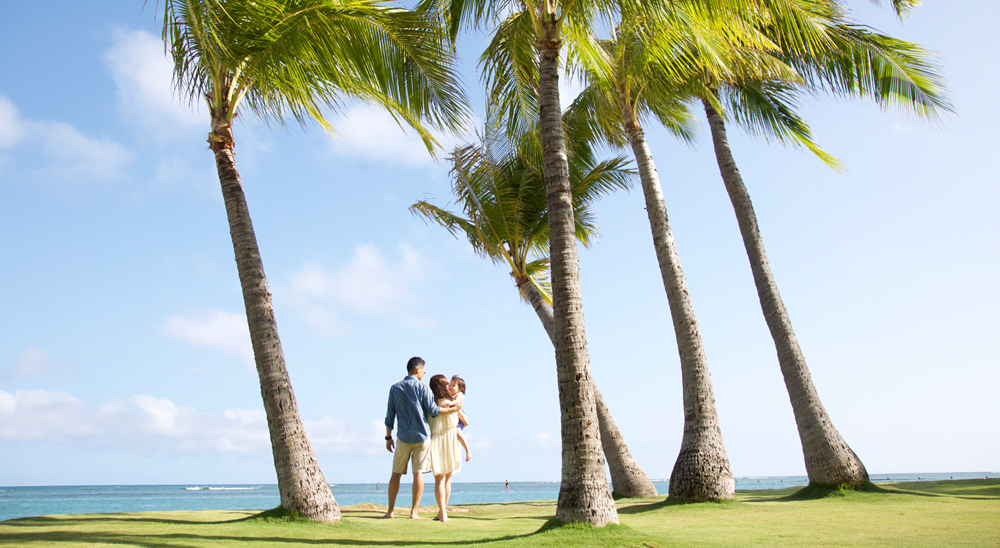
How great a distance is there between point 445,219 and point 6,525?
10.0 m

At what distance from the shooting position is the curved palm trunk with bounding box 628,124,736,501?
814cm

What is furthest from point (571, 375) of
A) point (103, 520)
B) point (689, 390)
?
point (103, 520)

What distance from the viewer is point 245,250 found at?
6.79m

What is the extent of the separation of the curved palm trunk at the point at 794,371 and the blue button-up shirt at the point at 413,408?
6.19m

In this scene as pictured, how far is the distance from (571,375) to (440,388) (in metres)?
1.95

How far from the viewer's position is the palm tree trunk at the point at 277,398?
6.09 m

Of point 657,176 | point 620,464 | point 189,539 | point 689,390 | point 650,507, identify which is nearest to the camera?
point 189,539

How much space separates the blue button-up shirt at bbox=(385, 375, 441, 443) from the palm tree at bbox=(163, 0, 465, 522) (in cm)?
100

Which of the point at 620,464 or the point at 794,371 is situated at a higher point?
the point at 794,371

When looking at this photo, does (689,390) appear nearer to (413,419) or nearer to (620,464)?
(620,464)

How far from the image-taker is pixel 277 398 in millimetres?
6344

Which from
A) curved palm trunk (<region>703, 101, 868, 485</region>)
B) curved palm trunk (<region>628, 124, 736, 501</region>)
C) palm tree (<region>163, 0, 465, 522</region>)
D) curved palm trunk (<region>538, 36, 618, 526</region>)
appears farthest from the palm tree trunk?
curved palm trunk (<region>703, 101, 868, 485</region>)

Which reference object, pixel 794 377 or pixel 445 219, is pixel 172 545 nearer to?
pixel 794 377

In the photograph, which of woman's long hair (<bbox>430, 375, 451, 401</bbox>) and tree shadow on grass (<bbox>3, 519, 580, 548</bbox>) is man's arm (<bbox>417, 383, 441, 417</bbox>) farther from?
tree shadow on grass (<bbox>3, 519, 580, 548</bbox>)
